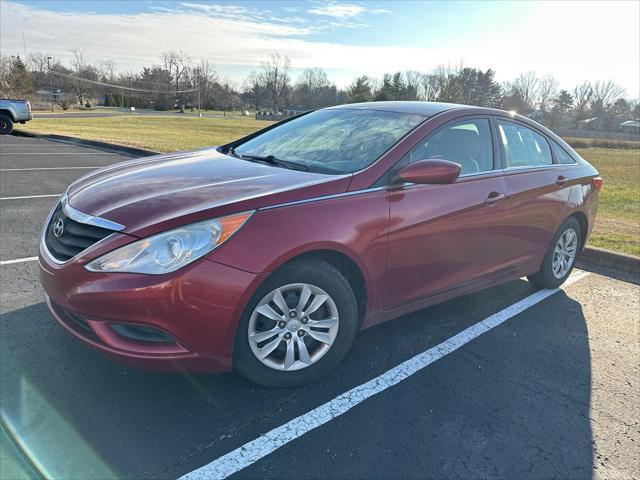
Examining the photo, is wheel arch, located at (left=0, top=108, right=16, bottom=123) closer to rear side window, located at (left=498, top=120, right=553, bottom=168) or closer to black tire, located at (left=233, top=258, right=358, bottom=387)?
rear side window, located at (left=498, top=120, right=553, bottom=168)

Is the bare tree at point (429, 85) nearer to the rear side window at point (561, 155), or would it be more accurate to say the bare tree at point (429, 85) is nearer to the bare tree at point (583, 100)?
the bare tree at point (583, 100)

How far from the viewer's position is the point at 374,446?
233cm

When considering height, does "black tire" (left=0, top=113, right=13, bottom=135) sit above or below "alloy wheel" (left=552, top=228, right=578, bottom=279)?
above

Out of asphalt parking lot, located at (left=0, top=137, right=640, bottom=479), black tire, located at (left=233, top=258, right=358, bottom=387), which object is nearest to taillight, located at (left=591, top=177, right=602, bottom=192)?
asphalt parking lot, located at (left=0, top=137, right=640, bottom=479)

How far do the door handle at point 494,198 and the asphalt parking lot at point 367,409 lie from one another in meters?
0.95

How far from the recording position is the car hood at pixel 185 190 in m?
2.42

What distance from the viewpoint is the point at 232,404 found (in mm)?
2574

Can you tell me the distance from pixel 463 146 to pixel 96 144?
604 inches

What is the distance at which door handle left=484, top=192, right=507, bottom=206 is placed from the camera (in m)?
3.52

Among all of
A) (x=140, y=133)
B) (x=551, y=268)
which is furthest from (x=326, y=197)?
(x=140, y=133)

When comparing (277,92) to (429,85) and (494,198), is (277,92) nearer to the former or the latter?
(429,85)

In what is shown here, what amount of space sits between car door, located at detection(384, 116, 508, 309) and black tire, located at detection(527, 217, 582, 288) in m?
0.75

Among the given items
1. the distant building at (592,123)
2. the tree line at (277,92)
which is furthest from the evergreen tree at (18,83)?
the distant building at (592,123)

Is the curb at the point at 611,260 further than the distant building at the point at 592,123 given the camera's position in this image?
No
